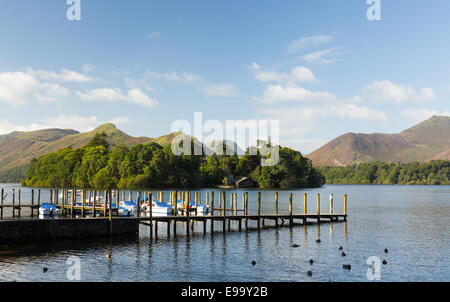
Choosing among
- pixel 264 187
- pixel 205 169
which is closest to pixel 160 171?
pixel 205 169

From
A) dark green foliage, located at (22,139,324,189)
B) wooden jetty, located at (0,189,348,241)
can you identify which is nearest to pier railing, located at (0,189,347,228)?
wooden jetty, located at (0,189,348,241)

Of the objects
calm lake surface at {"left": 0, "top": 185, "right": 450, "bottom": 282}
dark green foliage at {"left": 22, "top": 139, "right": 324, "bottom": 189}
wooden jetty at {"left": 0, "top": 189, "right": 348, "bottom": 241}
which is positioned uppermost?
dark green foliage at {"left": 22, "top": 139, "right": 324, "bottom": 189}

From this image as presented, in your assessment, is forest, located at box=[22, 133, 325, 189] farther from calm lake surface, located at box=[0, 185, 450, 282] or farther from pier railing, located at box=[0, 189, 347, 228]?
calm lake surface, located at box=[0, 185, 450, 282]

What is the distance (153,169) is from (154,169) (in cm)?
34

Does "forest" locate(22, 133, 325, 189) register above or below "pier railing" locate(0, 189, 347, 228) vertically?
above

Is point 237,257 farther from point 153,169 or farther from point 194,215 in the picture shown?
point 153,169

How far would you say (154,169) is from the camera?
14125 centimetres

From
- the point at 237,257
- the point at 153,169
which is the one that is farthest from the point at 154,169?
the point at 237,257

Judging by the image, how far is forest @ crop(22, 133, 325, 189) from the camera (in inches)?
5600

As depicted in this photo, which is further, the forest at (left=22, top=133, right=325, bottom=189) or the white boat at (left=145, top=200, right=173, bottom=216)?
the forest at (left=22, top=133, right=325, bottom=189)

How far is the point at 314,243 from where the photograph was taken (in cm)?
3491

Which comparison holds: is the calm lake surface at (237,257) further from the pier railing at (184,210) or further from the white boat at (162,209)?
the white boat at (162,209)

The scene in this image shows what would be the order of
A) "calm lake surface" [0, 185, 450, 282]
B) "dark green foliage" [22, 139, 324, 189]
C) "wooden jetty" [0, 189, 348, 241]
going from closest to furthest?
Answer: "calm lake surface" [0, 185, 450, 282]
"wooden jetty" [0, 189, 348, 241]
"dark green foliage" [22, 139, 324, 189]
